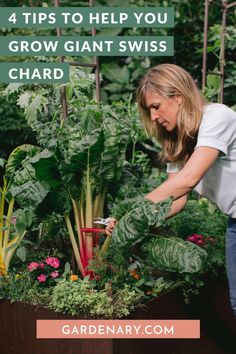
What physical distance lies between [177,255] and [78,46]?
141cm

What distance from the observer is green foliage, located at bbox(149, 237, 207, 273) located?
334 centimetres

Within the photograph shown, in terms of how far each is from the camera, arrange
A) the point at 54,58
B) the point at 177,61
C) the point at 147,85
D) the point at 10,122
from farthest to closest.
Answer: the point at 177,61
the point at 10,122
the point at 54,58
the point at 147,85

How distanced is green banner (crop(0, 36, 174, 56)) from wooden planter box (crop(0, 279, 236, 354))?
4.38ft

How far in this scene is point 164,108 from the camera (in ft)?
11.0

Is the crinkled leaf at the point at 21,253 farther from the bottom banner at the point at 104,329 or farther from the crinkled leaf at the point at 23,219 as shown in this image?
the bottom banner at the point at 104,329

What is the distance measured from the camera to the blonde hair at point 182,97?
3.32m

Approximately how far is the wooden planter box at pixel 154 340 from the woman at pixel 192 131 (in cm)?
42

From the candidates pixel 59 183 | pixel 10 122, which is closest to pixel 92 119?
pixel 59 183

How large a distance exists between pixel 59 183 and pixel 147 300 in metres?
0.72

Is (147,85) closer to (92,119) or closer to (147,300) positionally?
(92,119)

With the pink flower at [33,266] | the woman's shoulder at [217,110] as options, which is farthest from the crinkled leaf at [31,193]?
the woman's shoulder at [217,110]

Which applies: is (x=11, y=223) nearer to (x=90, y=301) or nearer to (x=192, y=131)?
(x=90, y=301)

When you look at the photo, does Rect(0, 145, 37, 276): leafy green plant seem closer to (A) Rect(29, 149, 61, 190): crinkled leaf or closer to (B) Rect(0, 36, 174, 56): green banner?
(A) Rect(29, 149, 61, 190): crinkled leaf

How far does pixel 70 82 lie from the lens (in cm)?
403
